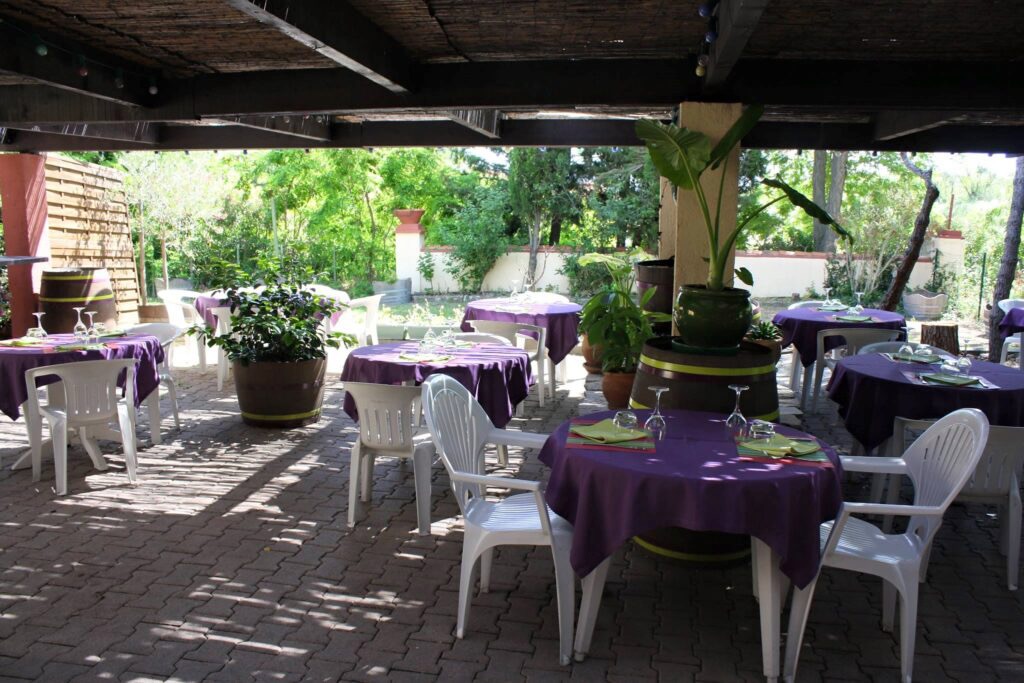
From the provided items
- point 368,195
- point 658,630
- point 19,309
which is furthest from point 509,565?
point 368,195

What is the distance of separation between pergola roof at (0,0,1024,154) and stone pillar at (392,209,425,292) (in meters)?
10.1

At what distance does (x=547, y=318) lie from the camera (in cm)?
762

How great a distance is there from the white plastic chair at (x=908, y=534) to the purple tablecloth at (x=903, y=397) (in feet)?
3.89

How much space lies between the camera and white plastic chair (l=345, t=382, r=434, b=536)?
436 cm

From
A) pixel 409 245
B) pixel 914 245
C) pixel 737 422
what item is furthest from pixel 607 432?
pixel 409 245

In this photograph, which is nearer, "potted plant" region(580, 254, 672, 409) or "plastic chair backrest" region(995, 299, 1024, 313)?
"potted plant" region(580, 254, 672, 409)

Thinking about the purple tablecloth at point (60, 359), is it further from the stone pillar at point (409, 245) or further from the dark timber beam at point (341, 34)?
the stone pillar at point (409, 245)

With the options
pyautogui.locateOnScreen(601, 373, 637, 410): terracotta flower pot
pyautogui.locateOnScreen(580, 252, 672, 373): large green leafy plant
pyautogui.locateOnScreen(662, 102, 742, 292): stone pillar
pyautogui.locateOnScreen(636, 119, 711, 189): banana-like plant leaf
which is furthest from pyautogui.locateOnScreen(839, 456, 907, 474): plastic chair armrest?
pyautogui.locateOnScreen(601, 373, 637, 410): terracotta flower pot

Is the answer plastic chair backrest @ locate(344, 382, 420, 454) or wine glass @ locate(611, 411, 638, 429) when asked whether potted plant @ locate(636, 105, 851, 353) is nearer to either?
wine glass @ locate(611, 411, 638, 429)

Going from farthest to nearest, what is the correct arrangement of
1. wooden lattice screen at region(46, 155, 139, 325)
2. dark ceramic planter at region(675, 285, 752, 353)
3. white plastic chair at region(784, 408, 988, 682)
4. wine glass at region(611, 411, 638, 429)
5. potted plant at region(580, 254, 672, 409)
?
wooden lattice screen at region(46, 155, 139, 325) → potted plant at region(580, 254, 672, 409) → dark ceramic planter at region(675, 285, 752, 353) → wine glass at region(611, 411, 638, 429) → white plastic chair at region(784, 408, 988, 682)

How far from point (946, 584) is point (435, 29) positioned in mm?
3884

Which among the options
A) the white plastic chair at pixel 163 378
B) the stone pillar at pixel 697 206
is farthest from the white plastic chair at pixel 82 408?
the stone pillar at pixel 697 206

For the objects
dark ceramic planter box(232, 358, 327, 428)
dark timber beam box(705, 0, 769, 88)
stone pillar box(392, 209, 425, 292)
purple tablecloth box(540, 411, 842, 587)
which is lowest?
dark ceramic planter box(232, 358, 327, 428)

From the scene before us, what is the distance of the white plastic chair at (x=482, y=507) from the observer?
310 centimetres
